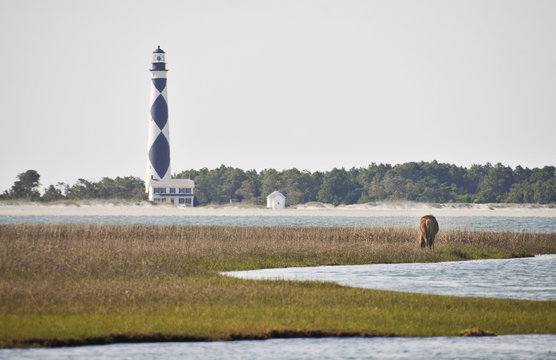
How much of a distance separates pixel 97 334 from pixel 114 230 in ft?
99.3

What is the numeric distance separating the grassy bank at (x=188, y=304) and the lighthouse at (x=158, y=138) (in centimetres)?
7208

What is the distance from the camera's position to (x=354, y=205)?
133125 millimetres

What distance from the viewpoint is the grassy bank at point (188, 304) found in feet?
62.3

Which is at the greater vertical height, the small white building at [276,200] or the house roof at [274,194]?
the house roof at [274,194]

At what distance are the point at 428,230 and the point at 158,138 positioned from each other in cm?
7023

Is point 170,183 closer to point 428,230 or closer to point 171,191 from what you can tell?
point 171,191

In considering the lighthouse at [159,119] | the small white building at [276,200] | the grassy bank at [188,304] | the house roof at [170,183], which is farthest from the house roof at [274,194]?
the grassy bank at [188,304]

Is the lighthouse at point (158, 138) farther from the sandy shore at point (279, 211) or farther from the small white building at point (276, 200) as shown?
the small white building at point (276, 200)

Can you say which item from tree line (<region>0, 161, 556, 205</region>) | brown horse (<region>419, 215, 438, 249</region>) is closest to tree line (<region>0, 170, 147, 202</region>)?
tree line (<region>0, 161, 556, 205</region>)

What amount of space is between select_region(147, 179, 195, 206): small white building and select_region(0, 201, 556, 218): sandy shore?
5.64 feet

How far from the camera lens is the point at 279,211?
408ft

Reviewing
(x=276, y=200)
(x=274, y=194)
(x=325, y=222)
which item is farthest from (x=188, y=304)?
(x=274, y=194)

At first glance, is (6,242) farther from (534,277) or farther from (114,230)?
(534,277)

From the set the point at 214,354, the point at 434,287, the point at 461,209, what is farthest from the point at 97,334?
the point at 461,209
